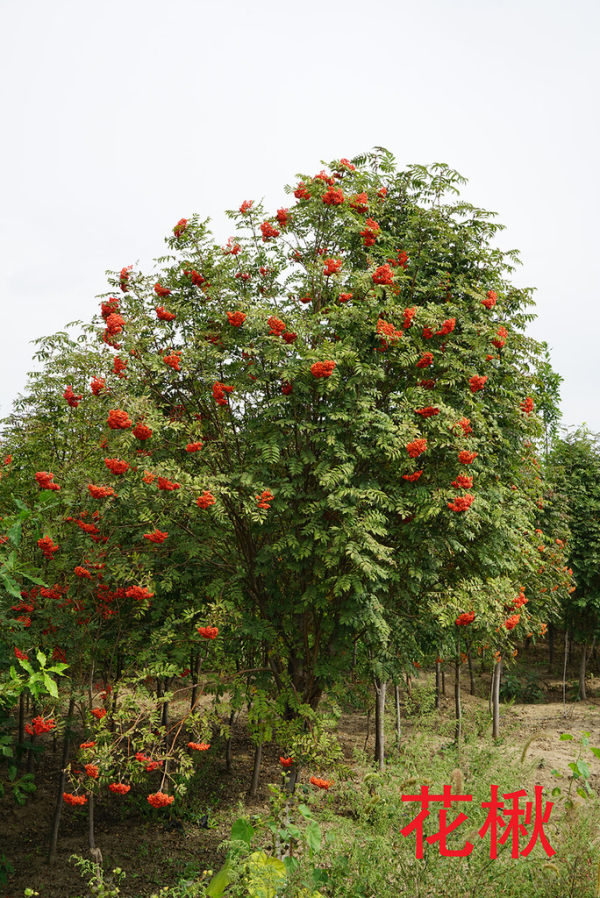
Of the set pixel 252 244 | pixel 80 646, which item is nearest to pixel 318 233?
pixel 252 244

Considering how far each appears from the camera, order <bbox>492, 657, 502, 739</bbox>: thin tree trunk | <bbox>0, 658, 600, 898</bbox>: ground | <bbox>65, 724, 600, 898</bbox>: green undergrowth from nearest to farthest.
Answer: <bbox>65, 724, 600, 898</bbox>: green undergrowth < <bbox>0, 658, 600, 898</bbox>: ground < <bbox>492, 657, 502, 739</bbox>: thin tree trunk

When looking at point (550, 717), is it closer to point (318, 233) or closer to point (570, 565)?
point (570, 565)

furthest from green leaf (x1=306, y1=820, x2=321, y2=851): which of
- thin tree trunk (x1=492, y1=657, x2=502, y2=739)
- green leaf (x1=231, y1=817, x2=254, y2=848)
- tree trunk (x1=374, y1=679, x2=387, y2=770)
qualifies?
thin tree trunk (x1=492, y1=657, x2=502, y2=739)

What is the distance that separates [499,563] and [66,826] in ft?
18.0

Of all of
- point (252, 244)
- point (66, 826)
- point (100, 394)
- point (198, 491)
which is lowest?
point (66, 826)

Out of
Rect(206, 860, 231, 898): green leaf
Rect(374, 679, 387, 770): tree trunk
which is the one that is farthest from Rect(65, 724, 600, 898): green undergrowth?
Rect(374, 679, 387, 770): tree trunk

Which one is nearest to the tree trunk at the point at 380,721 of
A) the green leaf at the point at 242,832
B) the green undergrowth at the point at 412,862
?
the green undergrowth at the point at 412,862

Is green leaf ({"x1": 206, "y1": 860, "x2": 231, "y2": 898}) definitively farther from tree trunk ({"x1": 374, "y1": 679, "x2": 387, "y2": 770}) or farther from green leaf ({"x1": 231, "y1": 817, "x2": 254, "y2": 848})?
tree trunk ({"x1": 374, "y1": 679, "x2": 387, "y2": 770})

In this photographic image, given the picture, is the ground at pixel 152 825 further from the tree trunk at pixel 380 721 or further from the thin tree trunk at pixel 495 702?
the thin tree trunk at pixel 495 702

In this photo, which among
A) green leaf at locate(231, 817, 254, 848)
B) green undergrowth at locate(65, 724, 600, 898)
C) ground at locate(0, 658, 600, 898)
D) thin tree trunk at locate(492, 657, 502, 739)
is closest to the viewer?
green undergrowth at locate(65, 724, 600, 898)

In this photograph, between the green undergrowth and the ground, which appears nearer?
the green undergrowth

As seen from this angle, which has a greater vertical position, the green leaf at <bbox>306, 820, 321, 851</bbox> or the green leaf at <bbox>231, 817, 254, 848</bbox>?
the green leaf at <bbox>306, 820, 321, 851</bbox>

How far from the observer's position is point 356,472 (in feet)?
18.7

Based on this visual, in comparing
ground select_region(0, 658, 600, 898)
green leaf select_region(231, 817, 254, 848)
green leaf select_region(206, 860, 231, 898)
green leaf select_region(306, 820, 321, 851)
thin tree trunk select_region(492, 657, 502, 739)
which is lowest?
ground select_region(0, 658, 600, 898)
